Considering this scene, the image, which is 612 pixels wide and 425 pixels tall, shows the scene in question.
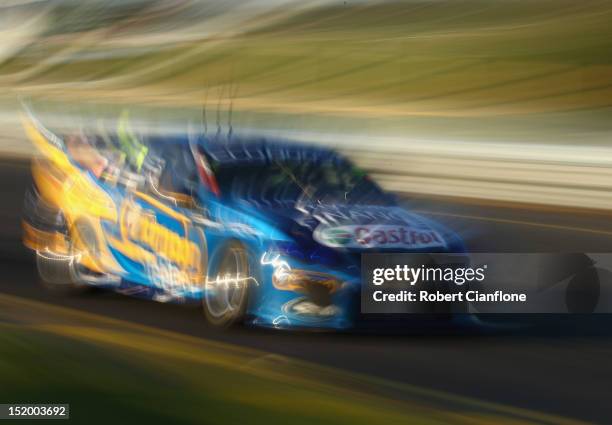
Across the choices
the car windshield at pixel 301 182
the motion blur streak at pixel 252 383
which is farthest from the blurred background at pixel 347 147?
the car windshield at pixel 301 182

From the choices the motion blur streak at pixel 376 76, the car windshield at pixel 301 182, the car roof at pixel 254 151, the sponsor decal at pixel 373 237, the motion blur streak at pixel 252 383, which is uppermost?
the motion blur streak at pixel 376 76

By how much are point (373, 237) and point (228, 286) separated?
946mm

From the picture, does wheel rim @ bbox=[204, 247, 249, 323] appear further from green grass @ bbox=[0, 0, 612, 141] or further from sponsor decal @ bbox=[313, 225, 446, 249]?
green grass @ bbox=[0, 0, 612, 141]

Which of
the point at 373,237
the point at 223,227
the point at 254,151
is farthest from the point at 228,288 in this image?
the point at 254,151

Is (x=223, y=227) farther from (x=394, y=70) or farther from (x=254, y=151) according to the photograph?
(x=394, y=70)

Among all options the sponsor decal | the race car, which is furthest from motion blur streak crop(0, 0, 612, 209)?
the sponsor decal

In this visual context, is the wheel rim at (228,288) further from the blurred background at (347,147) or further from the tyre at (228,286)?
the blurred background at (347,147)

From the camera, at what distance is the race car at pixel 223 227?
8109 mm

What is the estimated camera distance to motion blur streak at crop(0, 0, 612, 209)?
21.1 metres

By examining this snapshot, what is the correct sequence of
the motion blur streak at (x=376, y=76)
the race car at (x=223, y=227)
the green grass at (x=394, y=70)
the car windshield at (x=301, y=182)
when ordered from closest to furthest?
the race car at (x=223, y=227) → the car windshield at (x=301, y=182) → the motion blur streak at (x=376, y=76) → the green grass at (x=394, y=70)

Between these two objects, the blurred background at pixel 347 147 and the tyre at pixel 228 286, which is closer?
the blurred background at pixel 347 147

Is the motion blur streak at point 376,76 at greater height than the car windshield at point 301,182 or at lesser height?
greater

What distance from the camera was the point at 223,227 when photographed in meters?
8.51

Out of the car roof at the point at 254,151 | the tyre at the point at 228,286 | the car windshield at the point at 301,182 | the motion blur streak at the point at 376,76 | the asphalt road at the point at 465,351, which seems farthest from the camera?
the motion blur streak at the point at 376,76
